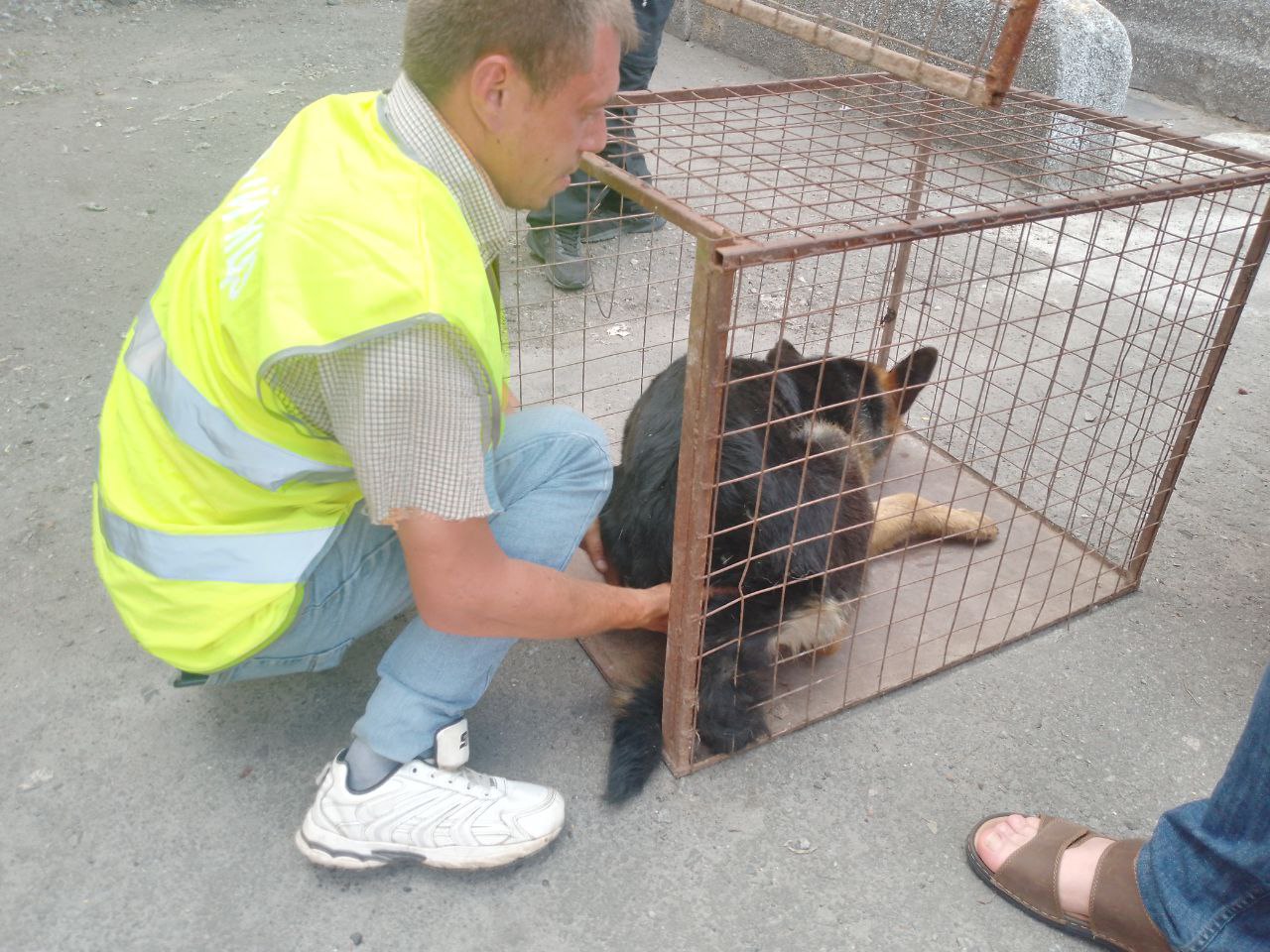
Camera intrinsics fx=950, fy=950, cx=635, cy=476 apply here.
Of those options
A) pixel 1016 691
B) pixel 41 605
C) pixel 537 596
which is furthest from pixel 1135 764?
pixel 41 605

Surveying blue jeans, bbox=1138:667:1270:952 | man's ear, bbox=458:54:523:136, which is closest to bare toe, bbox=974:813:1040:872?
blue jeans, bbox=1138:667:1270:952

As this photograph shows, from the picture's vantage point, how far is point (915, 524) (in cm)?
256

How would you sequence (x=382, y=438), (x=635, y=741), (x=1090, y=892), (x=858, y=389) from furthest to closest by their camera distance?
(x=858, y=389) → (x=635, y=741) → (x=1090, y=892) → (x=382, y=438)

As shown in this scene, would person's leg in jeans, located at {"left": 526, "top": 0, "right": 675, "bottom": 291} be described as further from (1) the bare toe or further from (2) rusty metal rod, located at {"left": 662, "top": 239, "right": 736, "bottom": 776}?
(1) the bare toe

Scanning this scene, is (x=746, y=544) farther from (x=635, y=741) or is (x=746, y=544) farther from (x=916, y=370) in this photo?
(x=916, y=370)

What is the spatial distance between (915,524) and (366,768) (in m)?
1.56

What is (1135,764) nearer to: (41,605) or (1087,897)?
(1087,897)

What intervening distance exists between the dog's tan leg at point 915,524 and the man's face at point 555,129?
1421mm

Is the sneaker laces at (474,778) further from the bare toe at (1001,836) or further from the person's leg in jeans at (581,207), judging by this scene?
the person's leg in jeans at (581,207)

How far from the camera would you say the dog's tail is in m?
1.81

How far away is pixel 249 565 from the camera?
147cm

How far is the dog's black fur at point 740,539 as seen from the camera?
1.83 meters

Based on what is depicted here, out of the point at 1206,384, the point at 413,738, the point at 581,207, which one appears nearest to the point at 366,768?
the point at 413,738

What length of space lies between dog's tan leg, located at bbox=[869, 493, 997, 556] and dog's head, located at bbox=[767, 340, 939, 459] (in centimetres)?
20
